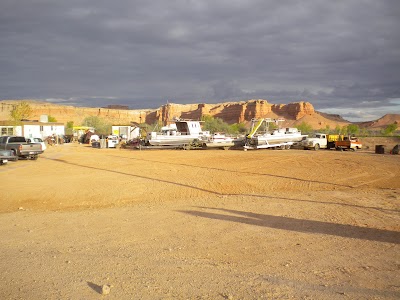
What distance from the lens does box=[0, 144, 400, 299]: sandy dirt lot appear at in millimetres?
4961

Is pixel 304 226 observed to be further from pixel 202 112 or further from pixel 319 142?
pixel 202 112

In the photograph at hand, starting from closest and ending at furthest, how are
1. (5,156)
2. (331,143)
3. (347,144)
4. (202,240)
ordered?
(202,240) < (5,156) < (347,144) < (331,143)

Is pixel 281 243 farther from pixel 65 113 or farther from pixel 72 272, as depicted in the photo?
pixel 65 113

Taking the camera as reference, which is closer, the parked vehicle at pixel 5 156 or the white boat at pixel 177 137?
the parked vehicle at pixel 5 156

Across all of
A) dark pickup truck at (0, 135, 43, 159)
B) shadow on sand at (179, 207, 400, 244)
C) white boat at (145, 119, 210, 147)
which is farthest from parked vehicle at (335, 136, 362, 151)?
shadow on sand at (179, 207, 400, 244)

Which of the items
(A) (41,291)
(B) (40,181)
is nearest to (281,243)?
(A) (41,291)

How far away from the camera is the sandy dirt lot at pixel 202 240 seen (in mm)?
4961

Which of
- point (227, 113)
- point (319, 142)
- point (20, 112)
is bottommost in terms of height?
point (319, 142)

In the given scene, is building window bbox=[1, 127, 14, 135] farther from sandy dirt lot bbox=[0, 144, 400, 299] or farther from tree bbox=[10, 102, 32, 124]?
sandy dirt lot bbox=[0, 144, 400, 299]

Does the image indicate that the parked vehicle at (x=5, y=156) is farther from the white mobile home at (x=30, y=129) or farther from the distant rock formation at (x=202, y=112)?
the distant rock formation at (x=202, y=112)

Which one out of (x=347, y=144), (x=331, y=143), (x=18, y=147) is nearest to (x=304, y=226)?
(x=18, y=147)

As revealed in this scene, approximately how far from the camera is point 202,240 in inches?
280

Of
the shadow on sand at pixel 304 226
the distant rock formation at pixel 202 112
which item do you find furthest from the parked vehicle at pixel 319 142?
the distant rock formation at pixel 202 112

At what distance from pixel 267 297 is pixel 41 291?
2.99 meters
